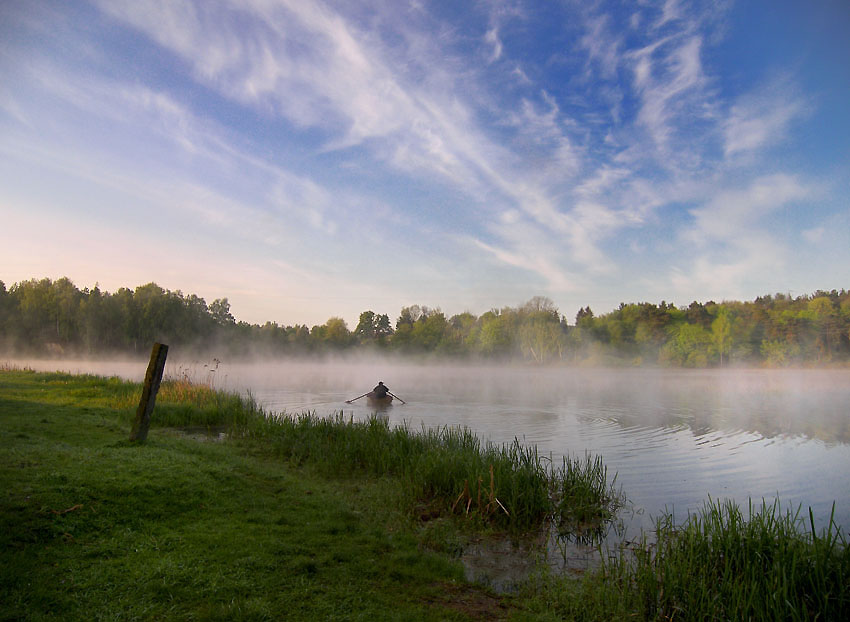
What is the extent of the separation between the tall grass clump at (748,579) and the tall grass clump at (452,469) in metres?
2.66

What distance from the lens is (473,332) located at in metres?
115

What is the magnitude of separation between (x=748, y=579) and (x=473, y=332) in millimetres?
109526

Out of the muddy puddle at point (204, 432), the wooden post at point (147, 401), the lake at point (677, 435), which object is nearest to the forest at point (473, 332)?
the lake at point (677, 435)

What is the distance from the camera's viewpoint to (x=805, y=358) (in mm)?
89312

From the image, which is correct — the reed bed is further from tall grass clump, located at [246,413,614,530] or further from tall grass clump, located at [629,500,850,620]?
tall grass clump, located at [246,413,614,530]

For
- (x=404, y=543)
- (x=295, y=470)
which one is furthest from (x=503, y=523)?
(x=295, y=470)

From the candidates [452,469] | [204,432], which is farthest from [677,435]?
[204,432]

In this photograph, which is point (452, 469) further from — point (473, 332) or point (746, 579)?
point (473, 332)

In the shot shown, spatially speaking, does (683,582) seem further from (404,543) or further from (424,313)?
(424,313)

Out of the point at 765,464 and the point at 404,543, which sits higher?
the point at 765,464

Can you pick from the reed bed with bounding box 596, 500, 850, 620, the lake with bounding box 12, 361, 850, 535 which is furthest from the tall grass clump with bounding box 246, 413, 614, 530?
the reed bed with bounding box 596, 500, 850, 620

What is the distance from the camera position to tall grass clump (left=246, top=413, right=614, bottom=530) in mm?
8445

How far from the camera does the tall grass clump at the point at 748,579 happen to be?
4977mm

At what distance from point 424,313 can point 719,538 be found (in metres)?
127
